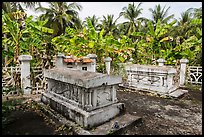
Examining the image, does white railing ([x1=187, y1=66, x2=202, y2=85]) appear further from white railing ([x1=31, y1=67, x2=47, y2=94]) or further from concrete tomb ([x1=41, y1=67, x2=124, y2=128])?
white railing ([x1=31, y1=67, x2=47, y2=94])

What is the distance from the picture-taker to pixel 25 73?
6.50 meters

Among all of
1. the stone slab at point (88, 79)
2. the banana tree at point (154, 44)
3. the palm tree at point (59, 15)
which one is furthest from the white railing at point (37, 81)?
the palm tree at point (59, 15)

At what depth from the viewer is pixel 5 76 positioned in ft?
21.2

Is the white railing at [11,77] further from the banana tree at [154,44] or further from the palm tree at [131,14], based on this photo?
the palm tree at [131,14]

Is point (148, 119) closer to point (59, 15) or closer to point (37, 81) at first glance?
point (37, 81)

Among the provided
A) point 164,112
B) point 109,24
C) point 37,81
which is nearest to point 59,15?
point 109,24

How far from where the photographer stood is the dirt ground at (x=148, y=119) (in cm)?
399

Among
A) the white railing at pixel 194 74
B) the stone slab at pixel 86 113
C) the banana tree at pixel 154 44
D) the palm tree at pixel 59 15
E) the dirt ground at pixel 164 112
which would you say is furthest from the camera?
the palm tree at pixel 59 15

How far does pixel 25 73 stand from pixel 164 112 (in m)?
4.78

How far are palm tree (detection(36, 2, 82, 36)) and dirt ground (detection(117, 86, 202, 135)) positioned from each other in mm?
13380

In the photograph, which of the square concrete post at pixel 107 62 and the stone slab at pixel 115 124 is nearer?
the stone slab at pixel 115 124

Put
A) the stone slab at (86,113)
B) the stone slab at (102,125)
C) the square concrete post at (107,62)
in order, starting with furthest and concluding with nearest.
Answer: the square concrete post at (107,62), the stone slab at (86,113), the stone slab at (102,125)

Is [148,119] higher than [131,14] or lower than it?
lower

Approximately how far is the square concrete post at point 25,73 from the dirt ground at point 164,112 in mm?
3401
